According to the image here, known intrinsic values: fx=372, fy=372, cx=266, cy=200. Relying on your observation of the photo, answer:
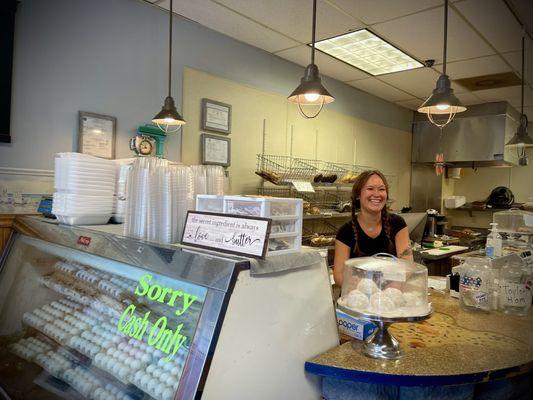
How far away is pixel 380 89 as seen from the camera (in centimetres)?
538

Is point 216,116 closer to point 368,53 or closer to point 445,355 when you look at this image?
point 368,53

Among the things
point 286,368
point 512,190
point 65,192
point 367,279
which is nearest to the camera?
point 286,368

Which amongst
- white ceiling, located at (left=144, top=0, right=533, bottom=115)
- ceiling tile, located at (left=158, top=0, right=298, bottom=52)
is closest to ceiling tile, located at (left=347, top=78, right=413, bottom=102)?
white ceiling, located at (left=144, top=0, right=533, bottom=115)

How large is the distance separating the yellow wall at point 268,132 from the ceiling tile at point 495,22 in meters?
1.88

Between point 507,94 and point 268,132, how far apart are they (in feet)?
12.5

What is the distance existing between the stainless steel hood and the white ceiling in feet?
4.40

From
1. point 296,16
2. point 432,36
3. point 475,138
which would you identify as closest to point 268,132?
point 296,16

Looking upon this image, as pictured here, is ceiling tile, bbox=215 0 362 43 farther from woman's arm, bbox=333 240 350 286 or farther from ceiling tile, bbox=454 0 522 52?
woman's arm, bbox=333 240 350 286

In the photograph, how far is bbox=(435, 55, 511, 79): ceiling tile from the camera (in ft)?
13.5

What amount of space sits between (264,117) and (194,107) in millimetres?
907

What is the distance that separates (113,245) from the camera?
129 centimetres

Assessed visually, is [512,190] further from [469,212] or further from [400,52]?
[400,52]

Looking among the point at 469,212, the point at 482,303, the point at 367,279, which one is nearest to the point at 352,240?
the point at 482,303

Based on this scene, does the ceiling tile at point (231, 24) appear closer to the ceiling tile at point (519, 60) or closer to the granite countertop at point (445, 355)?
the ceiling tile at point (519, 60)
